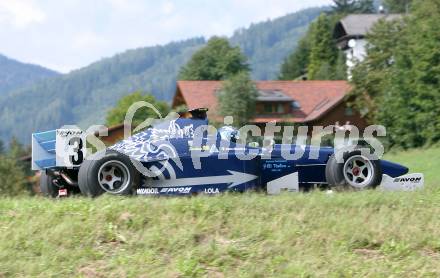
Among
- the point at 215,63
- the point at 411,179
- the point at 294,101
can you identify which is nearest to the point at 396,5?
the point at 215,63

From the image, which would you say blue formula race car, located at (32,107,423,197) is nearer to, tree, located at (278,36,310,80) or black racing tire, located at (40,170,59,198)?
black racing tire, located at (40,170,59,198)

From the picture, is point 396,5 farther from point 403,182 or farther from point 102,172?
point 102,172

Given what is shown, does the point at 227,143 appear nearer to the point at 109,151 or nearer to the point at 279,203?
the point at 109,151

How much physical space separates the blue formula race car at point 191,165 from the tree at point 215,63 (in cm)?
8398

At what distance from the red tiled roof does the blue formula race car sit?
5126 centimetres

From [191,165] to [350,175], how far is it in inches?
93.9

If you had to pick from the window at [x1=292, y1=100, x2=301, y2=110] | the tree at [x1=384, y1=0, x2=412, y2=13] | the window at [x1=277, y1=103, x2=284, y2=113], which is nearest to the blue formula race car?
the window at [x1=277, y1=103, x2=284, y2=113]

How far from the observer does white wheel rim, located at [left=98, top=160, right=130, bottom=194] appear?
9.84 meters

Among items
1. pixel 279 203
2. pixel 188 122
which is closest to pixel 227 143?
pixel 188 122

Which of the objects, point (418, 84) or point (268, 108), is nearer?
point (418, 84)

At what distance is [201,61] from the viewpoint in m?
97.7

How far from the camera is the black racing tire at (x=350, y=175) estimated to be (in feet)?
35.2

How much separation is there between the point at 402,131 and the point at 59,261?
40462 mm

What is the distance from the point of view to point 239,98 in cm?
5459
